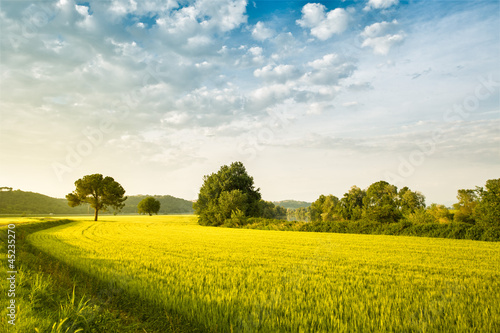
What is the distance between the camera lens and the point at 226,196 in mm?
50281

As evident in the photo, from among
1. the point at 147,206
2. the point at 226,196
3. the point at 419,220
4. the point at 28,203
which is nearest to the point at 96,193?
the point at 226,196

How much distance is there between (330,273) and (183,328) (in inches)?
223

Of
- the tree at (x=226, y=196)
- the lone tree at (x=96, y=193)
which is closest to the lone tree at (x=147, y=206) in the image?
the lone tree at (x=96, y=193)

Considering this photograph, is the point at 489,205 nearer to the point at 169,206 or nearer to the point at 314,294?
the point at 314,294

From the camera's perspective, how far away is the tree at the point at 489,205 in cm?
2473

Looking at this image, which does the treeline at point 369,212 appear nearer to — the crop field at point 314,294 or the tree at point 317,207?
the tree at point 317,207

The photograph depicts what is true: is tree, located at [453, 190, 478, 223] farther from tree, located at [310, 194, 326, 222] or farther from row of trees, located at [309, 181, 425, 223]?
tree, located at [310, 194, 326, 222]

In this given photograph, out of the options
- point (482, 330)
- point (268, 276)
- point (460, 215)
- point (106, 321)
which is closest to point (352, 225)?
point (460, 215)

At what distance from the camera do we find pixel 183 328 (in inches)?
202

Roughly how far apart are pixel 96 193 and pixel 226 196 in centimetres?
3396

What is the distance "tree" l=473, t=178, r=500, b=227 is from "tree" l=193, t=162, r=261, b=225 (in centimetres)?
3280

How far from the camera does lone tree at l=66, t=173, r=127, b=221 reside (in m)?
60.3

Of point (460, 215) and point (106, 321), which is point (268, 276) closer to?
point (106, 321)

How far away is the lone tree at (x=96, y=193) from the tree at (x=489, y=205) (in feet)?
218
